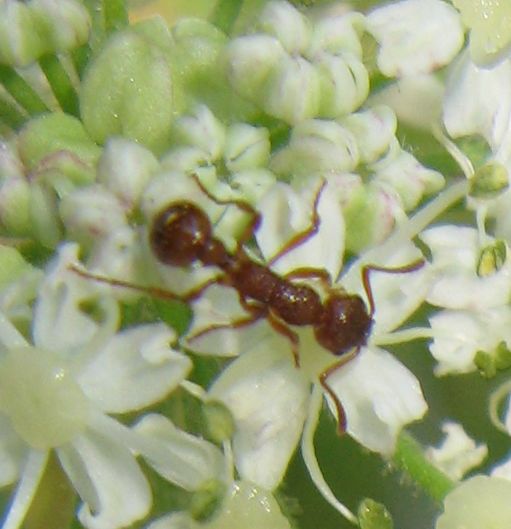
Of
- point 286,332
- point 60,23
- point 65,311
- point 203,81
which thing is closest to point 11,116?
point 60,23

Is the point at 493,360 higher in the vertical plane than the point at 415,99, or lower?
lower

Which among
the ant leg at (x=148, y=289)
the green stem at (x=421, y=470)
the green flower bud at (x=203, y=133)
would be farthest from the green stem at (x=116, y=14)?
the green stem at (x=421, y=470)

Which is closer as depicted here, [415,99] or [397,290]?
[397,290]

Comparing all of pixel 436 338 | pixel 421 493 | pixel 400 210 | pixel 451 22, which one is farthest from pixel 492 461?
pixel 451 22

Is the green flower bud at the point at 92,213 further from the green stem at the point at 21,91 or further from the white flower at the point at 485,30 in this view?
the white flower at the point at 485,30

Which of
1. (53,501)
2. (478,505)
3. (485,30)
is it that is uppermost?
(485,30)

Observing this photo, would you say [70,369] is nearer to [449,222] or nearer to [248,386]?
[248,386]

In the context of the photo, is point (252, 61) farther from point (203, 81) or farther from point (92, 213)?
point (92, 213)
